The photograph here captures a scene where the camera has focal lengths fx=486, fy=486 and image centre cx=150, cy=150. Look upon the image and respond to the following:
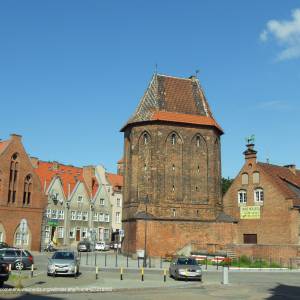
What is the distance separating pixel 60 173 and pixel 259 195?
37.1m

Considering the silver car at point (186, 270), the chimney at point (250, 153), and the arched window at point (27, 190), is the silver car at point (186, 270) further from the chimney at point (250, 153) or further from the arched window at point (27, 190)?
the arched window at point (27, 190)

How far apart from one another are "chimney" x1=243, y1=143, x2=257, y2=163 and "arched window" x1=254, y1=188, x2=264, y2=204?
324 centimetres

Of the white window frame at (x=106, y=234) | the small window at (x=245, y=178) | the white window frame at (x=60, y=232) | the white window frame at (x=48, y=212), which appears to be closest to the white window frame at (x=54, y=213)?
the white window frame at (x=48, y=212)

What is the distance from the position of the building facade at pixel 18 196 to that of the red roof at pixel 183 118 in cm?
1812

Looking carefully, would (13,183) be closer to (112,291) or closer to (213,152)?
(213,152)

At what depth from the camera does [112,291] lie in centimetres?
2133

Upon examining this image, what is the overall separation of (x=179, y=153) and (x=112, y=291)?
31.7 meters

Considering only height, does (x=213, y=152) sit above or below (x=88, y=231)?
above

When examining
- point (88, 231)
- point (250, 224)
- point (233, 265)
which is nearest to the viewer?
point (233, 265)

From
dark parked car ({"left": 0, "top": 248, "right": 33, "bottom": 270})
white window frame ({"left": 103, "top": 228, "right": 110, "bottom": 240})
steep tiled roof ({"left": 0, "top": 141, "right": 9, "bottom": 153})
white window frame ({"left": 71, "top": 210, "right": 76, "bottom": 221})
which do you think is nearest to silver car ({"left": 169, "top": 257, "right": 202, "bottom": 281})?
dark parked car ({"left": 0, "top": 248, "right": 33, "bottom": 270})

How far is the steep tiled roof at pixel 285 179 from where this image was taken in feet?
160

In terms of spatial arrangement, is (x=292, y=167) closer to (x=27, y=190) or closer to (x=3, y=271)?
(x=27, y=190)

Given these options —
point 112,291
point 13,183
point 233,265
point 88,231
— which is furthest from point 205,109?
point 112,291

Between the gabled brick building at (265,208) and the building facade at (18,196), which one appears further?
the building facade at (18,196)
